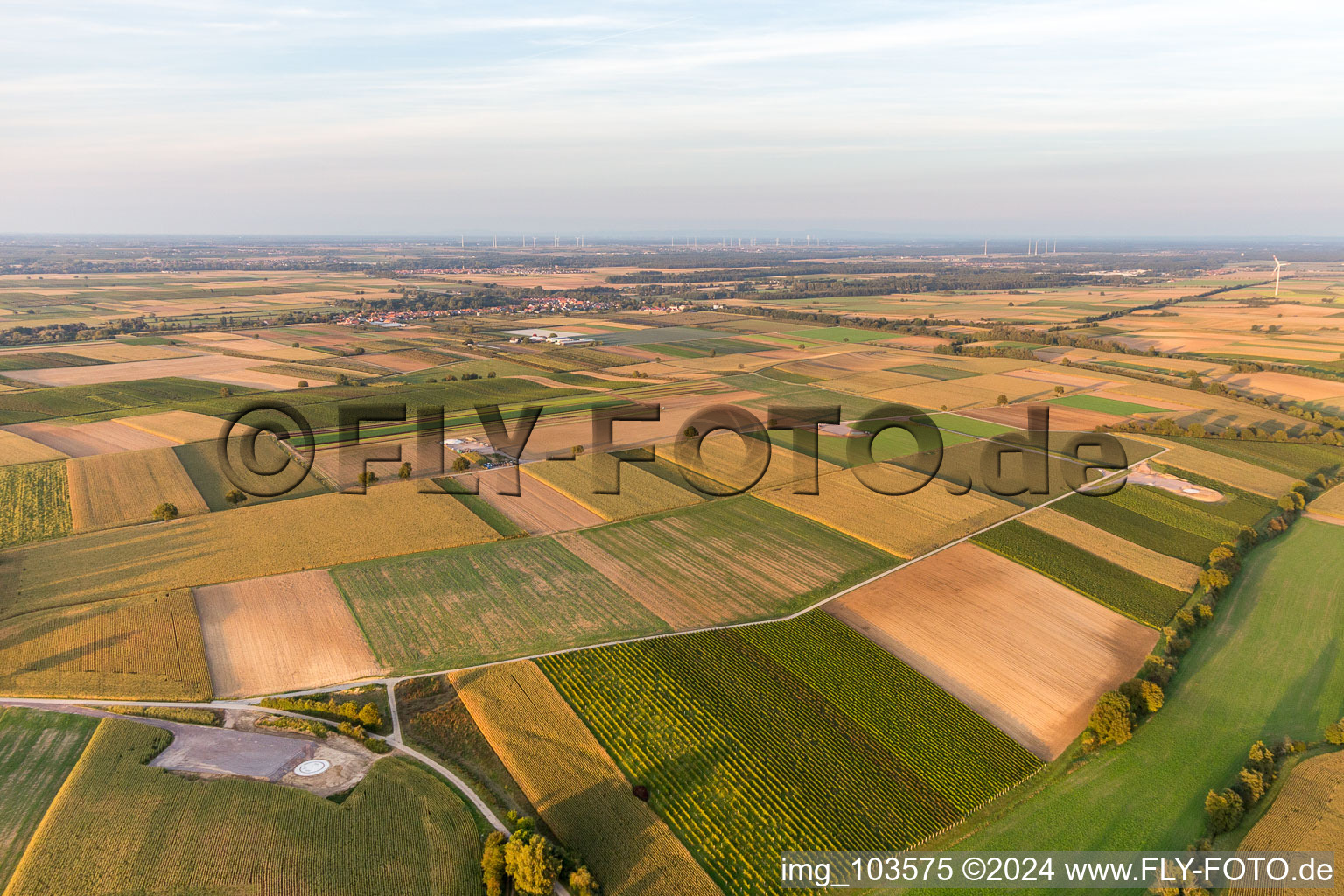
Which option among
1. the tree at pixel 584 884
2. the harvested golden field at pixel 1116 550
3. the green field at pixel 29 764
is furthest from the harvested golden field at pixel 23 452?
the harvested golden field at pixel 1116 550

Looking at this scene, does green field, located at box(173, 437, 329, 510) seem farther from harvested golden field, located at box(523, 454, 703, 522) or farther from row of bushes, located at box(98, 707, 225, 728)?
row of bushes, located at box(98, 707, 225, 728)

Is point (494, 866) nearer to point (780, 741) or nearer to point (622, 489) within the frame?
point (780, 741)

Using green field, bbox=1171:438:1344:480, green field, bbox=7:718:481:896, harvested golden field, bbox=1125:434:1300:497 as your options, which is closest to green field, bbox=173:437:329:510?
green field, bbox=7:718:481:896

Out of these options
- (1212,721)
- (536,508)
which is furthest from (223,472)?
(1212,721)

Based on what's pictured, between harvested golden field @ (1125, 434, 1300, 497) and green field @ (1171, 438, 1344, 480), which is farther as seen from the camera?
green field @ (1171, 438, 1344, 480)

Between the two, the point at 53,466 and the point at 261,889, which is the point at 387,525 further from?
the point at 53,466

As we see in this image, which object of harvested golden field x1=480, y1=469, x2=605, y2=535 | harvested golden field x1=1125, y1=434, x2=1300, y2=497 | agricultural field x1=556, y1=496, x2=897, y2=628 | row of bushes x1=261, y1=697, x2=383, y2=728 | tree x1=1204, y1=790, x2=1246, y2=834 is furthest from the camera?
harvested golden field x1=1125, y1=434, x2=1300, y2=497
